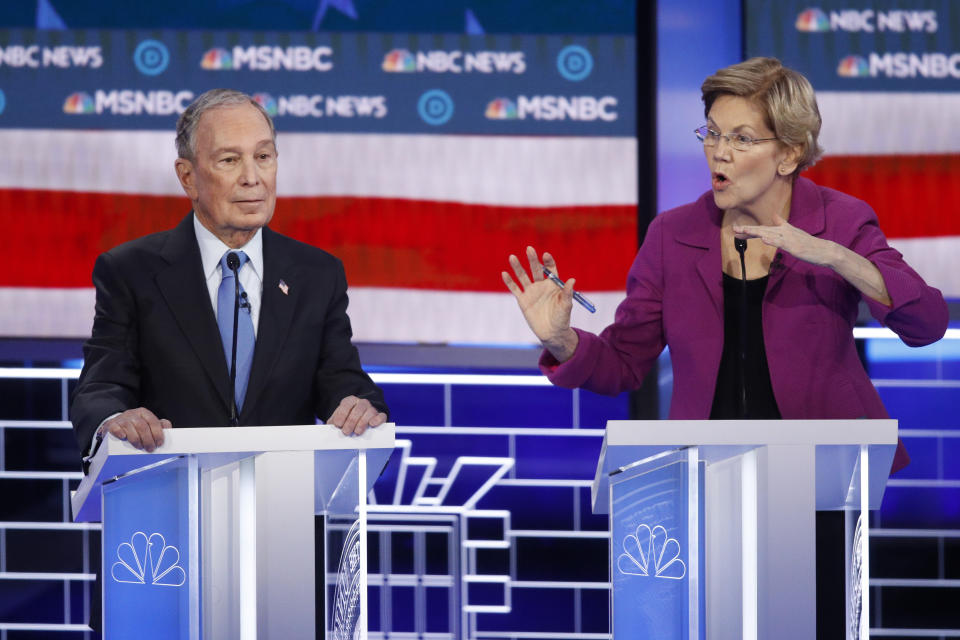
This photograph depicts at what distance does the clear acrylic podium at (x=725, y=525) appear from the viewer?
1823 mm

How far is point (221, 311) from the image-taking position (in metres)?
2.48

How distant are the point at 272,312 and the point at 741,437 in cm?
106

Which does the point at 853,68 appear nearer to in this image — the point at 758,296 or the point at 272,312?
the point at 758,296

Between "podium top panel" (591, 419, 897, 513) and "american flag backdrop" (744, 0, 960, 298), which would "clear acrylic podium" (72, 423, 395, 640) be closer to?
"podium top panel" (591, 419, 897, 513)

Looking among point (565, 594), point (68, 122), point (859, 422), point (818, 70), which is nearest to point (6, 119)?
point (68, 122)

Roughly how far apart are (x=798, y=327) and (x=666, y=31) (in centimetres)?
183

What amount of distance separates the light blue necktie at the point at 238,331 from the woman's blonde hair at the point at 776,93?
106 cm

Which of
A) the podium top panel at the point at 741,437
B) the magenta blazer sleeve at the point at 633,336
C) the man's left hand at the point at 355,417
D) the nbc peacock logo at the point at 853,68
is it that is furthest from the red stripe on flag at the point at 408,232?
the podium top panel at the point at 741,437

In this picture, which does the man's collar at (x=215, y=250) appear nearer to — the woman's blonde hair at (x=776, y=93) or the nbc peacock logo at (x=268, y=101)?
the woman's blonde hair at (x=776, y=93)

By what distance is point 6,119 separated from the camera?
13.1ft

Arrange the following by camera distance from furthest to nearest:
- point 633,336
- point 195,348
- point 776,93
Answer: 1. point 633,336
2. point 776,93
3. point 195,348

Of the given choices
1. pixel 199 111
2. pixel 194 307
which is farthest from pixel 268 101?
pixel 194 307

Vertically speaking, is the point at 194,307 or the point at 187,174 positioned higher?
the point at 187,174

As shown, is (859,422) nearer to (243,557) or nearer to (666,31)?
(243,557)
